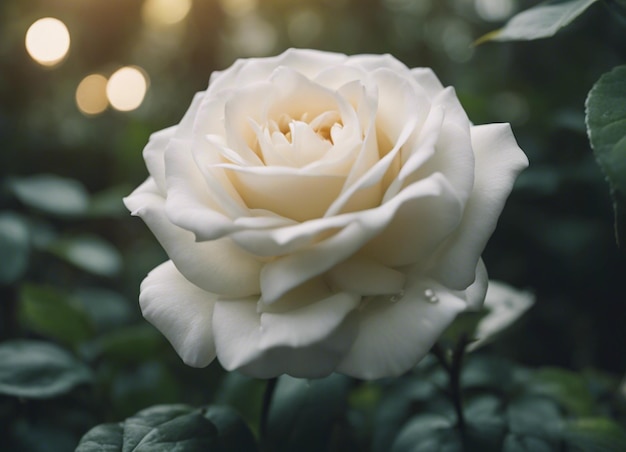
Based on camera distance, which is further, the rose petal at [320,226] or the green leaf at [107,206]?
the green leaf at [107,206]

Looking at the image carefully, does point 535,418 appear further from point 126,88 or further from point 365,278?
point 126,88

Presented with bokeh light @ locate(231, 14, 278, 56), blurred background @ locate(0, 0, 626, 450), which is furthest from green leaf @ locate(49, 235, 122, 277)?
bokeh light @ locate(231, 14, 278, 56)

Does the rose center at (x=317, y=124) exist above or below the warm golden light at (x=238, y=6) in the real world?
above

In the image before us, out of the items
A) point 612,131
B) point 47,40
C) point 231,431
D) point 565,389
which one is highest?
point 47,40

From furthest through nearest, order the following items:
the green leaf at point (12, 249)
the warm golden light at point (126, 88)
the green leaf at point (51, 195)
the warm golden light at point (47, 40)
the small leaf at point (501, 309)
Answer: the warm golden light at point (126, 88), the warm golden light at point (47, 40), the green leaf at point (51, 195), the green leaf at point (12, 249), the small leaf at point (501, 309)

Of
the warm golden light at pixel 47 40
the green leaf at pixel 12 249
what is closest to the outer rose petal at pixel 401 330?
the green leaf at pixel 12 249

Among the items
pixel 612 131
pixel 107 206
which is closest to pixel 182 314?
pixel 612 131

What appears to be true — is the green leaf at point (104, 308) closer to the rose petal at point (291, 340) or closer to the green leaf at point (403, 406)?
the green leaf at point (403, 406)

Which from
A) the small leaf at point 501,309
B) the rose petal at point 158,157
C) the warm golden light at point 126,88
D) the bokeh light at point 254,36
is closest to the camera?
the rose petal at point 158,157
